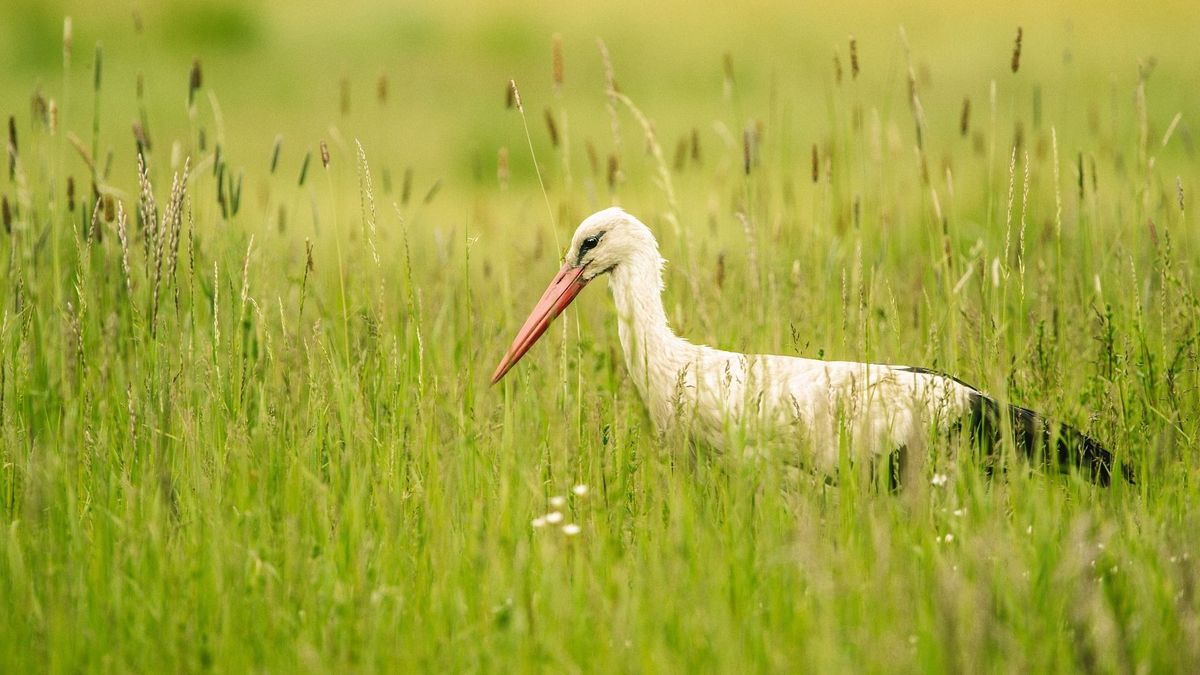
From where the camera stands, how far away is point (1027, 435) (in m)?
3.63

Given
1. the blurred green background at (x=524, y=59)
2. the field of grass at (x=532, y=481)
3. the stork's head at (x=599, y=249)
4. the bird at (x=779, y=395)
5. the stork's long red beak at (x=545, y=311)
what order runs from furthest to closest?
the blurred green background at (x=524, y=59)
the stork's head at (x=599, y=249)
the stork's long red beak at (x=545, y=311)
the bird at (x=779, y=395)
the field of grass at (x=532, y=481)

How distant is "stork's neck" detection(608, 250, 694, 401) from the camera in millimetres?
3963

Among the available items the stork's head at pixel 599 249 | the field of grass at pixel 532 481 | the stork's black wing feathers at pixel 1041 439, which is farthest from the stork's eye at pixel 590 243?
the stork's black wing feathers at pixel 1041 439

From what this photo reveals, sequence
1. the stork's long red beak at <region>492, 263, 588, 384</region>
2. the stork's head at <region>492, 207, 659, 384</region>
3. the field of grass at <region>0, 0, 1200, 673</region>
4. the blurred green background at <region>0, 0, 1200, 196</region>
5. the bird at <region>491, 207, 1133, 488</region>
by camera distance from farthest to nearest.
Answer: the blurred green background at <region>0, 0, 1200, 196</region> → the stork's head at <region>492, 207, 659, 384</region> → the stork's long red beak at <region>492, 263, 588, 384</region> → the bird at <region>491, 207, 1133, 488</region> → the field of grass at <region>0, 0, 1200, 673</region>

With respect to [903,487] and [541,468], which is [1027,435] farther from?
[541,468]

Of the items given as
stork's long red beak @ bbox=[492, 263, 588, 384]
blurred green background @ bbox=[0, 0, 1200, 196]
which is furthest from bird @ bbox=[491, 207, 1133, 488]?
blurred green background @ bbox=[0, 0, 1200, 196]

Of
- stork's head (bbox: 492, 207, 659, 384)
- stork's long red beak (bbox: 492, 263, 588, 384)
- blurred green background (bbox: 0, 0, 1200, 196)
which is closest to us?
stork's long red beak (bbox: 492, 263, 588, 384)

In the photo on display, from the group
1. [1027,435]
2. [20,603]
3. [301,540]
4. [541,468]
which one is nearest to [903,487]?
[1027,435]

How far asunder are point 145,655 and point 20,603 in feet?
1.13

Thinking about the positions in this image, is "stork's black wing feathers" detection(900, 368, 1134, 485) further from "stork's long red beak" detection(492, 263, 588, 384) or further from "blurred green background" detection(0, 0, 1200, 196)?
"blurred green background" detection(0, 0, 1200, 196)

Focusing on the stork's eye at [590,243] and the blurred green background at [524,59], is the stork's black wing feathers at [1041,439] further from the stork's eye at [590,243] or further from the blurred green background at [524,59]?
the blurred green background at [524,59]

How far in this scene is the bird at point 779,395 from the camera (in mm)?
3258

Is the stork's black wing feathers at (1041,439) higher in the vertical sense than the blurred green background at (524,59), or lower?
lower

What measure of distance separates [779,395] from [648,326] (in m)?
0.57
